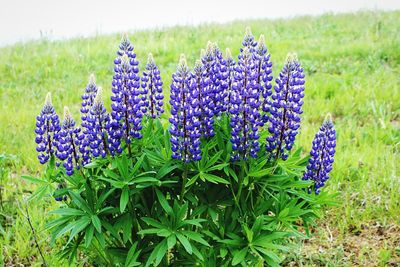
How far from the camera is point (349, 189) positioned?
478 centimetres

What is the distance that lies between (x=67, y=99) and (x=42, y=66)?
2.03 meters

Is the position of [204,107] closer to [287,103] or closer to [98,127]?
[287,103]

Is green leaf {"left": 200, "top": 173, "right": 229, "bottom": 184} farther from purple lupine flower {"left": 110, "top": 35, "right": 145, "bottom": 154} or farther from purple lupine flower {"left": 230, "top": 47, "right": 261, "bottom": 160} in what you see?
purple lupine flower {"left": 110, "top": 35, "right": 145, "bottom": 154}

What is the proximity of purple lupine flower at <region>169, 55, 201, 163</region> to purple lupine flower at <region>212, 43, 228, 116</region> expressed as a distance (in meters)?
0.23

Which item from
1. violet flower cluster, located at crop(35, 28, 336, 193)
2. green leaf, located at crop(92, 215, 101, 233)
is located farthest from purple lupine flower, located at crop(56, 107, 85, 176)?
green leaf, located at crop(92, 215, 101, 233)

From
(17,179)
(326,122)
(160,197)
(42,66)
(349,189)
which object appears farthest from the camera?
(42,66)

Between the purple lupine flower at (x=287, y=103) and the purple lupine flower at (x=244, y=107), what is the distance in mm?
136

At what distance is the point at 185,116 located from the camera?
2713 mm

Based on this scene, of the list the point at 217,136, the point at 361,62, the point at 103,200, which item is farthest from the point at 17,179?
the point at 361,62

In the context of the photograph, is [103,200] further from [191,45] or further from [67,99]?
[191,45]

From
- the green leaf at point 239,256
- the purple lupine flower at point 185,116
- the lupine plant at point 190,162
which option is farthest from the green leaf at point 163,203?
the green leaf at point 239,256

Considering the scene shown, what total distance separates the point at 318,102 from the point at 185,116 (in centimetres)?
460

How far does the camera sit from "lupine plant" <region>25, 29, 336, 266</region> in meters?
2.75

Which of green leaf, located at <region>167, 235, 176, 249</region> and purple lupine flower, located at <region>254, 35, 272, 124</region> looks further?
purple lupine flower, located at <region>254, 35, 272, 124</region>
